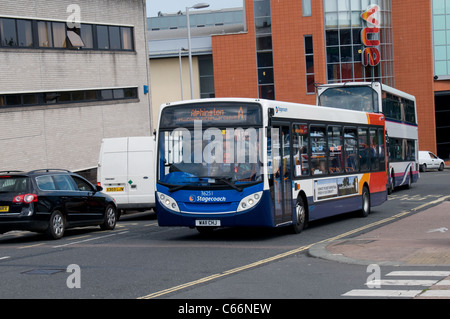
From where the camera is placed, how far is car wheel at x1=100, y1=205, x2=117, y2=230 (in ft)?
64.6

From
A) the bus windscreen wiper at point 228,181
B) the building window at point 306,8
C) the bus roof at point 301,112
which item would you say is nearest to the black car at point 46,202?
the bus roof at point 301,112

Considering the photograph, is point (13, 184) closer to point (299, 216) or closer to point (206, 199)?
point (206, 199)

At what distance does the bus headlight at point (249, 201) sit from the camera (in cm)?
1504

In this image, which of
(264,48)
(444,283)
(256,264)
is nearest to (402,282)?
(444,283)

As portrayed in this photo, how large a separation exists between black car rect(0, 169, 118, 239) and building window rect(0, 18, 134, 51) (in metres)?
15.0

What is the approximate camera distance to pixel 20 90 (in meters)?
32.5

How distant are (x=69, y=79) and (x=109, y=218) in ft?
53.6

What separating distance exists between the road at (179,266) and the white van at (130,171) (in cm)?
333

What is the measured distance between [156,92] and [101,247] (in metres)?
58.0

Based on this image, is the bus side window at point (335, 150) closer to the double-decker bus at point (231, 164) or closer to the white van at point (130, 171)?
the double-decker bus at point (231, 164)

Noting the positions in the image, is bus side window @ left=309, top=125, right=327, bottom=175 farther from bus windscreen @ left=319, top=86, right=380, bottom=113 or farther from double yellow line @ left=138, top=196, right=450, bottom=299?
bus windscreen @ left=319, top=86, right=380, bottom=113

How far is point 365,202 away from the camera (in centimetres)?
2161
